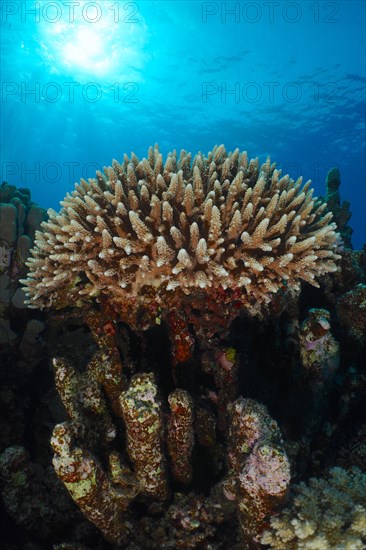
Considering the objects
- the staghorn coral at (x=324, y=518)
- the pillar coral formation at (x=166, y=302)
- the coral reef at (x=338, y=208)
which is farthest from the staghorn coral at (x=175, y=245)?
the coral reef at (x=338, y=208)

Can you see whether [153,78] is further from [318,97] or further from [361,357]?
[361,357]

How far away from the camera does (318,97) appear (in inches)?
1517

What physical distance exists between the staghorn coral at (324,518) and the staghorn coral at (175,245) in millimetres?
1669

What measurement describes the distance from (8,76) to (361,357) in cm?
5766

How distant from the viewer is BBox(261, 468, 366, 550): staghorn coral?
231 cm

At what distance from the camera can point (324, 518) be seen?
248 cm

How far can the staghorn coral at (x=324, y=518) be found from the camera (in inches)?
91.0

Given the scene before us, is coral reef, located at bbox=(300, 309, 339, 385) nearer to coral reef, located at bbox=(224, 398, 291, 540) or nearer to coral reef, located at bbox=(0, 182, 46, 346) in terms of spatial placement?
coral reef, located at bbox=(224, 398, 291, 540)

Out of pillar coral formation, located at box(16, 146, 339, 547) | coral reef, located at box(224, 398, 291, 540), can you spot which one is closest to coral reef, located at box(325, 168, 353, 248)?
pillar coral formation, located at box(16, 146, 339, 547)

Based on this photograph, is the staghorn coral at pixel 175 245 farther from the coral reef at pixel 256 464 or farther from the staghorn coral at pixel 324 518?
the staghorn coral at pixel 324 518

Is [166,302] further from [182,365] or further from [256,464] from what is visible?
[256,464]

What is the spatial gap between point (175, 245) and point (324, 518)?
246 cm

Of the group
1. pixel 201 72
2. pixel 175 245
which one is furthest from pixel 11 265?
pixel 201 72

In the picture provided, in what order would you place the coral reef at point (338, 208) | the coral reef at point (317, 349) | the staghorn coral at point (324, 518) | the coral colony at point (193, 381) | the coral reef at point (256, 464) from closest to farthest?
1. the staghorn coral at point (324, 518)
2. the coral reef at point (256, 464)
3. the coral colony at point (193, 381)
4. the coral reef at point (317, 349)
5. the coral reef at point (338, 208)
